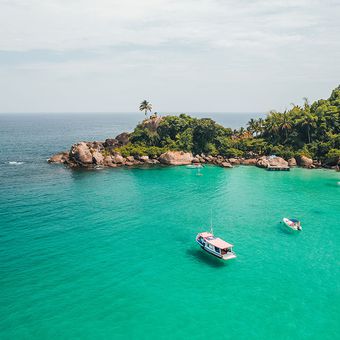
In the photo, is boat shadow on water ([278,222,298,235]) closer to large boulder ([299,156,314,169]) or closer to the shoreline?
the shoreline

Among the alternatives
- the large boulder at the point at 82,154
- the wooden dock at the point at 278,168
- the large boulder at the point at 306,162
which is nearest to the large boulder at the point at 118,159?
the large boulder at the point at 82,154

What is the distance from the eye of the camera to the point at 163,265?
43281 mm

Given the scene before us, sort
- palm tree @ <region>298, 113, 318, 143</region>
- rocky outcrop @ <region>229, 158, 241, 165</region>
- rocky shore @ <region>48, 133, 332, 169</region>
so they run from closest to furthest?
rocky shore @ <region>48, 133, 332, 169</region>, rocky outcrop @ <region>229, 158, 241, 165</region>, palm tree @ <region>298, 113, 318, 143</region>

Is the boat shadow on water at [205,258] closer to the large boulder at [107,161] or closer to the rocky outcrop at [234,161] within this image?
the large boulder at [107,161]

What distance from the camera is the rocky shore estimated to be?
104812 millimetres

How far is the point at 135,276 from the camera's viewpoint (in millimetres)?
40656

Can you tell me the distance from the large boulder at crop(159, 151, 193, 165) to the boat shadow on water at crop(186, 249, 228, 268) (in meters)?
63.8

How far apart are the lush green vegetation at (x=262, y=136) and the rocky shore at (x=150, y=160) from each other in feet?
9.30

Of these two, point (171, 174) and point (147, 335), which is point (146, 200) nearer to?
point (171, 174)

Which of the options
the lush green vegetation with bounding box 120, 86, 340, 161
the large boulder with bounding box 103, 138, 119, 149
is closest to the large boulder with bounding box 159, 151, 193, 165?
the lush green vegetation with bounding box 120, 86, 340, 161

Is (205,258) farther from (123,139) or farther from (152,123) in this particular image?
(123,139)

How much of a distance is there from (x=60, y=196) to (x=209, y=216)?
1372 inches

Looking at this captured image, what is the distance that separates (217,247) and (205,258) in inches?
108

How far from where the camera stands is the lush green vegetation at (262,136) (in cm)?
11181
